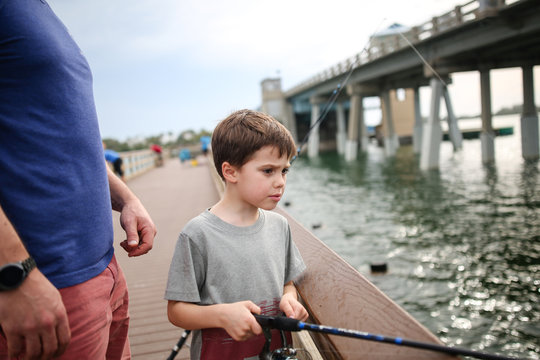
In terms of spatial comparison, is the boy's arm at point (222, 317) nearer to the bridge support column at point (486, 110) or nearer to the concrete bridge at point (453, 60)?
the concrete bridge at point (453, 60)

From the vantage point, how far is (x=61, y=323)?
107 centimetres

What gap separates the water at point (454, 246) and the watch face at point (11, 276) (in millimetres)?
4529

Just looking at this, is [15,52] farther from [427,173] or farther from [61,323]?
[427,173]

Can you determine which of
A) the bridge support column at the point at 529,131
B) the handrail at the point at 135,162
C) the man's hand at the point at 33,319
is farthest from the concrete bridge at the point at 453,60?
the handrail at the point at 135,162

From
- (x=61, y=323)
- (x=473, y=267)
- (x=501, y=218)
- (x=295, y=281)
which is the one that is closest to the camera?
(x=61, y=323)

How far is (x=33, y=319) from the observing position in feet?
3.28

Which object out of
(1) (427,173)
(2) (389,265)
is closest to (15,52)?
(2) (389,265)

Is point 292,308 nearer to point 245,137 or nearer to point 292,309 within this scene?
point 292,309

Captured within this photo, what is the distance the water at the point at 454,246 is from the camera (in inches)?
184

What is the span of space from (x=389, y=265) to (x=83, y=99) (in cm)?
630

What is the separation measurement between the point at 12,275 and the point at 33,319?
13 centimetres

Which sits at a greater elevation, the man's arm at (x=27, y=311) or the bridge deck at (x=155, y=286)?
the man's arm at (x=27, y=311)

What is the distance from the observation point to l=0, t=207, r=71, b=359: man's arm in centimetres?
97

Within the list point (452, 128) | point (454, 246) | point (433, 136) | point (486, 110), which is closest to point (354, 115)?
point (452, 128)
